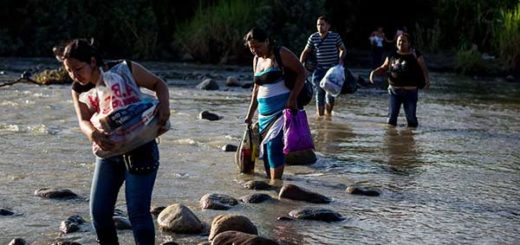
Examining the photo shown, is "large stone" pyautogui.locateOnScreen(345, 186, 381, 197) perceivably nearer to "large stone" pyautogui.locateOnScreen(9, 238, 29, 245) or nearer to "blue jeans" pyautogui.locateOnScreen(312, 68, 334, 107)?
"large stone" pyautogui.locateOnScreen(9, 238, 29, 245)

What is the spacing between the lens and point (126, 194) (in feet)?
20.0

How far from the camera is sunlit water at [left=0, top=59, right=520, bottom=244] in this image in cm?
788

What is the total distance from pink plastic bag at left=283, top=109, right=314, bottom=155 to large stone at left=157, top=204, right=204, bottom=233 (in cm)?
257

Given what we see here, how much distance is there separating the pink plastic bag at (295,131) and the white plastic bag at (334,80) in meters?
4.27

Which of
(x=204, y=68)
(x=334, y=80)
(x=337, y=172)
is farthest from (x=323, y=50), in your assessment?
(x=204, y=68)

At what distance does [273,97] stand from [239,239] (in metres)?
2.91

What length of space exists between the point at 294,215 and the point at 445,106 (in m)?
10.7

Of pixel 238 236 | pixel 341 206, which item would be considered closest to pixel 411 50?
pixel 341 206

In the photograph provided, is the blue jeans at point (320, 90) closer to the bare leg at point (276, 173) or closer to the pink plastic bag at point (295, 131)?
the pink plastic bag at point (295, 131)

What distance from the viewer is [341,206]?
8773mm

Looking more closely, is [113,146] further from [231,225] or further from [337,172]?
[337,172]

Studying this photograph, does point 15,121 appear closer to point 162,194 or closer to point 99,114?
point 162,194

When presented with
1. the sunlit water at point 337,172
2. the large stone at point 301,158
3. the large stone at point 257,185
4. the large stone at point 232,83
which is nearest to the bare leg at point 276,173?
the sunlit water at point 337,172

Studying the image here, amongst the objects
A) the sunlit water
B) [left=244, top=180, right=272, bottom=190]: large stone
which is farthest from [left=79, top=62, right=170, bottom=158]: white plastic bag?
[left=244, top=180, right=272, bottom=190]: large stone
